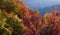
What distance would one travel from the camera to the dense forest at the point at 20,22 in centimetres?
659

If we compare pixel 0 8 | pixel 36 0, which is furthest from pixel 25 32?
pixel 36 0

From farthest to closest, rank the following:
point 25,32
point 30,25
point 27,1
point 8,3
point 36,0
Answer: point 36,0
point 27,1
point 30,25
point 8,3
point 25,32

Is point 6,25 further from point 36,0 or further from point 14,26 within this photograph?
point 36,0

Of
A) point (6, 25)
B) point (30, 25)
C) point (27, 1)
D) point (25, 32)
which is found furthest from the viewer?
point (27, 1)

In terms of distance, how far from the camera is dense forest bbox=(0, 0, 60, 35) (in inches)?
259

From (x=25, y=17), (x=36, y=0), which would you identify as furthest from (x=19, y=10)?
(x=36, y=0)

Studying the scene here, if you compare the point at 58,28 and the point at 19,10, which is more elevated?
the point at 19,10

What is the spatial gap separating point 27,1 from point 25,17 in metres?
2.23

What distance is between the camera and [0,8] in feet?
23.8

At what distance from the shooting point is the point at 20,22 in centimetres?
699

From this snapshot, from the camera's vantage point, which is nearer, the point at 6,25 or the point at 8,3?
the point at 6,25

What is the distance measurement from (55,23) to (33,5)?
3.27 metres

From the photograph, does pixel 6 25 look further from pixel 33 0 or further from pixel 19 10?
pixel 33 0

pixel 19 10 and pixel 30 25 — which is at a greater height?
pixel 19 10
